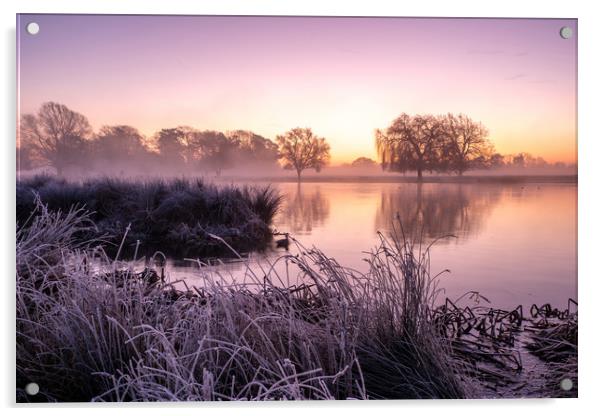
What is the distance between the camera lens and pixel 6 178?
9.26 ft

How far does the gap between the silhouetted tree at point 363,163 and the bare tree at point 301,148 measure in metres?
0.15

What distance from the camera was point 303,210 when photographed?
3.07 metres

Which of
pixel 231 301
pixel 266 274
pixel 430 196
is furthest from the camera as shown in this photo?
pixel 430 196

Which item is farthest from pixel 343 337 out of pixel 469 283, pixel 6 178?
pixel 6 178

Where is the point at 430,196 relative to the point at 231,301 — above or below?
above

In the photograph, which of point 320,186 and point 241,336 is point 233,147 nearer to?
point 320,186

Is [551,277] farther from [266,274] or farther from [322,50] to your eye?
[322,50]

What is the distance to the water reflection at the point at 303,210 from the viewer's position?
3012mm

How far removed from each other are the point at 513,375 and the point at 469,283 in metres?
0.45

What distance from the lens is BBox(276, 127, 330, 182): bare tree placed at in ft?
9.80

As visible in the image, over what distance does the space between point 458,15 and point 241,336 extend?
5.83 ft

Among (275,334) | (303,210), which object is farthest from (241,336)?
(303,210)

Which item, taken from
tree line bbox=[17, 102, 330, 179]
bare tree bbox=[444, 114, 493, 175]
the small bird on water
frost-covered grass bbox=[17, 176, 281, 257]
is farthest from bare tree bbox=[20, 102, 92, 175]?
bare tree bbox=[444, 114, 493, 175]

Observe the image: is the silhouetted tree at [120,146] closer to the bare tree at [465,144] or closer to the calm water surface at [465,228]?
the calm water surface at [465,228]
